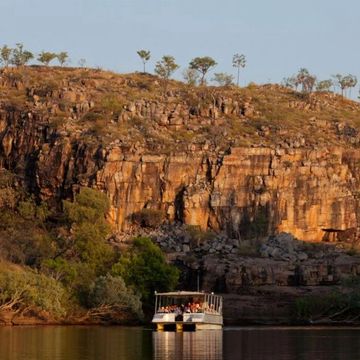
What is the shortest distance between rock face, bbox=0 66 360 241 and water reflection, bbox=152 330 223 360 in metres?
34.4

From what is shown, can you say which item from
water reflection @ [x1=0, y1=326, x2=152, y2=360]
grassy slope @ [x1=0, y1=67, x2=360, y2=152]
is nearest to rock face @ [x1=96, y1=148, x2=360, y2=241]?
grassy slope @ [x1=0, y1=67, x2=360, y2=152]

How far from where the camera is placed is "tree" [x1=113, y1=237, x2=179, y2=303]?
94250 mm

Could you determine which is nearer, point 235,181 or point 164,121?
point 235,181

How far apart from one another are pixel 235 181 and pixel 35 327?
39600mm

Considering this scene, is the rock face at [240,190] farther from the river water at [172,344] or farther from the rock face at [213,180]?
the river water at [172,344]

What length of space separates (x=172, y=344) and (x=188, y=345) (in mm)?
1338

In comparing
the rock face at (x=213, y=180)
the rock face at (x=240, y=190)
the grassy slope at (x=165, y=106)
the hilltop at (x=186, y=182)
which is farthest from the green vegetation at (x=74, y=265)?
the grassy slope at (x=165, y=106)

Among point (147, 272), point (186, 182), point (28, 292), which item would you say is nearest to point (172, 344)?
point (28, 292)

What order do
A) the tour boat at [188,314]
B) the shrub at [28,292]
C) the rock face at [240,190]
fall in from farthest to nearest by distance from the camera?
1. the rock face at [240,190]
2. the shrub at [28,292]
3. the tour boat at [188,314]

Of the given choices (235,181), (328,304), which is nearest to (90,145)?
(235,181)

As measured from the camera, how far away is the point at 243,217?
380 feet

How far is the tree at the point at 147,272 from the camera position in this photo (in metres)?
94.2

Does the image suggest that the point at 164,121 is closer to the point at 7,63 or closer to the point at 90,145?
the point at 90,145

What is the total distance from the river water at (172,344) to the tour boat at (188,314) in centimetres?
116
